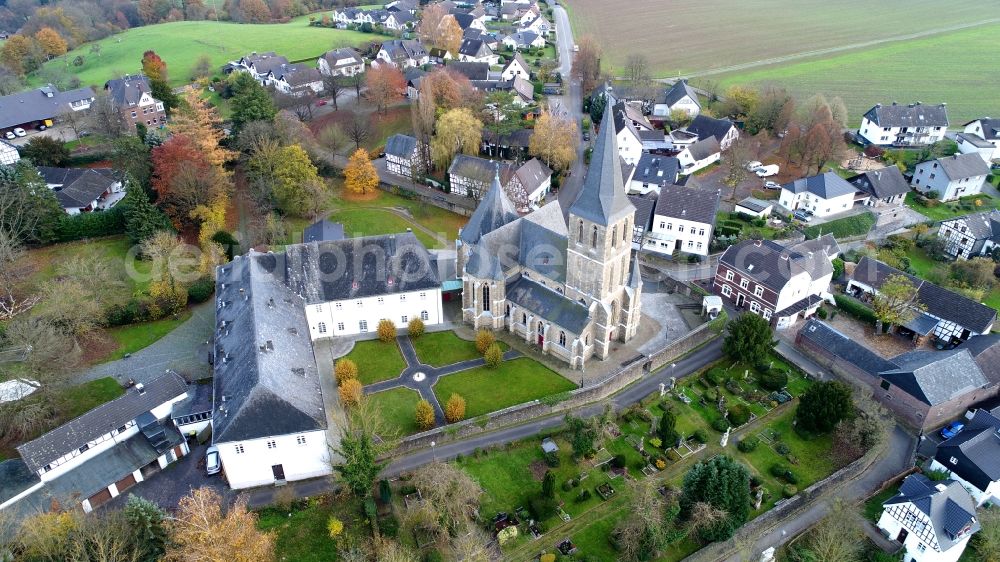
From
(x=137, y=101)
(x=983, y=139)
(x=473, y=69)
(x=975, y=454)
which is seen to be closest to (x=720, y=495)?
(x=975, y=454)

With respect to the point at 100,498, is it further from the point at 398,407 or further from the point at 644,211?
the point at 644,211

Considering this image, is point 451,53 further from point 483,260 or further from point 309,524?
point 309,524

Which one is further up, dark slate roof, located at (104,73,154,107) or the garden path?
dark slate roof, located at (104,73,154,107)

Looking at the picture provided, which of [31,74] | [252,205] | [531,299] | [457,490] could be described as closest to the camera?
[457,490]

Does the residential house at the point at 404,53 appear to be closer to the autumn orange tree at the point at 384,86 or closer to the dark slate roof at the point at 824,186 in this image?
the autumn orange tree at the point at 384,86

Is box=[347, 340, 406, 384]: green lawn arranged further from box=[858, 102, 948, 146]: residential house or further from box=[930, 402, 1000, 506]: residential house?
box=[858, 102, 948, 146]: residential house

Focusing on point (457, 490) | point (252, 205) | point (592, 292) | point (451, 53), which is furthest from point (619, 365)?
point (451, 53)

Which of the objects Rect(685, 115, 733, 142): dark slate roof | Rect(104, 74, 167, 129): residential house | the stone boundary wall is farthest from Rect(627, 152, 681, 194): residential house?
Rect(104, 74, 167, 129): residential house

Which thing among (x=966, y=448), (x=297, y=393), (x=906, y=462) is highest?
(x=297, y=393)
